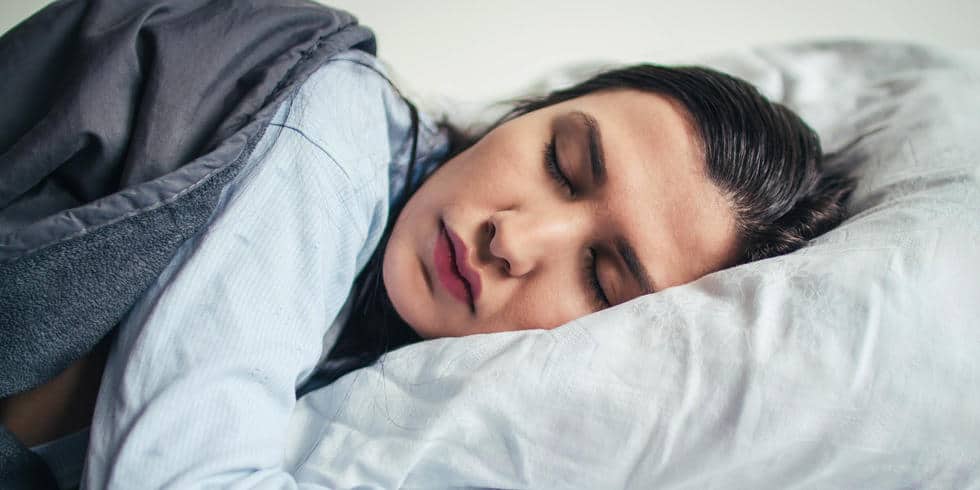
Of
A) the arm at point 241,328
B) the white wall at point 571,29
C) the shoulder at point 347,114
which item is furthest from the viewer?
the white wall at point 571,29

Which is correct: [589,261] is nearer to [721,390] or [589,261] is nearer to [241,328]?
[721,390]

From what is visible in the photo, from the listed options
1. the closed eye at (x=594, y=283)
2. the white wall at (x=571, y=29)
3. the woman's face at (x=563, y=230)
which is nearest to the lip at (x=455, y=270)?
the woman's face at (x=563, y=230)

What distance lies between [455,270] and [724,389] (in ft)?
0.87

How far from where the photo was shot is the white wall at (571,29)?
1.10 m

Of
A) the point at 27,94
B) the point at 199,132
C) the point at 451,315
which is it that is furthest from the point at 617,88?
the point at 27,94

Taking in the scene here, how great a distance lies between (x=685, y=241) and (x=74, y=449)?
0.57 m

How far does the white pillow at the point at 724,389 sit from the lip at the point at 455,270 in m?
0.06

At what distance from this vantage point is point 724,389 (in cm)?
45

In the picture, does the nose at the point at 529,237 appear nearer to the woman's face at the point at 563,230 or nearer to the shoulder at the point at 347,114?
the woman's face at the point at 563,230

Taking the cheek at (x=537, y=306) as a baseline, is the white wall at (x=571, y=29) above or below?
above

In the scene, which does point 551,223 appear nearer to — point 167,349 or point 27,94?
point 167,349

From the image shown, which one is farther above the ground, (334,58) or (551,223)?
(334,58)

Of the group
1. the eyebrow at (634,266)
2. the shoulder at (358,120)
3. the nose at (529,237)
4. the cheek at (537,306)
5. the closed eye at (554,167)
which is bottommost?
the cheek at (537,306)

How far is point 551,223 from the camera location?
57 centimetres
